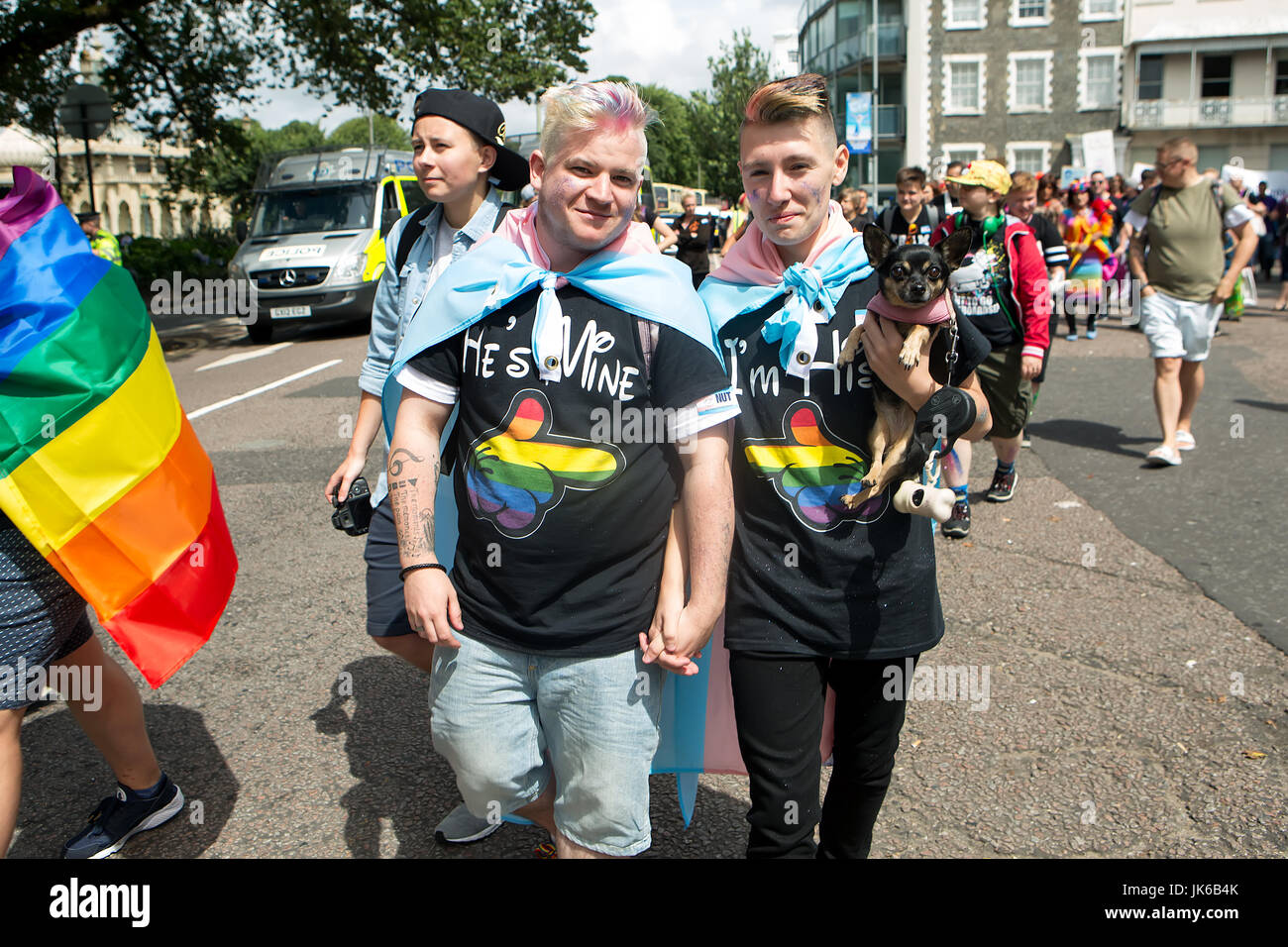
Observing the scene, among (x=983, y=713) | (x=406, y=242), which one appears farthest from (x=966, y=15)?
(x=406, y=242)

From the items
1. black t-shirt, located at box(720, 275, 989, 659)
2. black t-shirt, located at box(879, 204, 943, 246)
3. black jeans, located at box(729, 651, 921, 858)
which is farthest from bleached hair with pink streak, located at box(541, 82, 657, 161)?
black t-shirt, located at box(879, 204, 943, 246)

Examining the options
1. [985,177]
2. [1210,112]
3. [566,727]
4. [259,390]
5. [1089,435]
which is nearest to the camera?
[566,727]

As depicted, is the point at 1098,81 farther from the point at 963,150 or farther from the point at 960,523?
the point at 960,523

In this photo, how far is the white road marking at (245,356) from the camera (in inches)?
574

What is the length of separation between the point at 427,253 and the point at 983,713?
2.59 metres

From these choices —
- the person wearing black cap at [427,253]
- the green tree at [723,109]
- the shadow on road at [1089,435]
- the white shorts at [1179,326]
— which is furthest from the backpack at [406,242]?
the green tree at [723,109]

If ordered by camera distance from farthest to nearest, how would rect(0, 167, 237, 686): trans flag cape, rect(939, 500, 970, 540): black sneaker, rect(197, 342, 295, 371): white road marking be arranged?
1. rect(197, 342, 295, 371): white road marking
2. rect(939, 500, 970, 540): black sneaker
3. rect(0, 167, 237, 686): trans flag cape

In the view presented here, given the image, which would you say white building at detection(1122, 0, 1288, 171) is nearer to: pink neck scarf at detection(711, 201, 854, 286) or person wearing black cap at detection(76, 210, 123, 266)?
person wearing black cap at detection(76, 210, 123, 266)

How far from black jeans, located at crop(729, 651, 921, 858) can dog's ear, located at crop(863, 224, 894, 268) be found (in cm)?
92

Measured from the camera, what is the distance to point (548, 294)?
2.24m

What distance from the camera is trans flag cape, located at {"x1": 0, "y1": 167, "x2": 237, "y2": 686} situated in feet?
8.12

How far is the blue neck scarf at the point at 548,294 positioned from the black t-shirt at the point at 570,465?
0.03 metres

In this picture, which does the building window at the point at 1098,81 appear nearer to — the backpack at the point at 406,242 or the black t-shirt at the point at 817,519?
the backpack at the point at 406,242

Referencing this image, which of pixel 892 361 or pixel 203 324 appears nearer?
pixel 892 361
